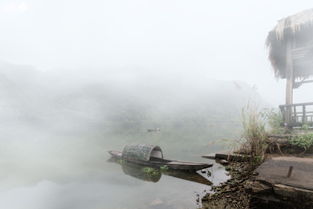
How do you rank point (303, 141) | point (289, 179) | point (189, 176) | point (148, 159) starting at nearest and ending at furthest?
point (289, 179) → point (303, 141) → point (189, 176) → point (148, 159)

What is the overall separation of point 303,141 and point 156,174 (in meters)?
5.40

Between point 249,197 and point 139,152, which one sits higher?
point 249,197

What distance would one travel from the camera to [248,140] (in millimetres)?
3832

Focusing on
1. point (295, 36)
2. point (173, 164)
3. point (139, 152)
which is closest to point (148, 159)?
point (139, 152)

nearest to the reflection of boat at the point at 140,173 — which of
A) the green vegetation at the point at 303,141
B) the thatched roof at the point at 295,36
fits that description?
the green vegetation at the point at 303,141

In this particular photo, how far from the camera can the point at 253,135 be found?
375 centimetres

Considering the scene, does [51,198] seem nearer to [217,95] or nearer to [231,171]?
[231,171]

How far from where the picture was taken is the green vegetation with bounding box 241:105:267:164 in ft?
11.9

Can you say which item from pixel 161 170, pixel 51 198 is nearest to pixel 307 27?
pixel 161 170

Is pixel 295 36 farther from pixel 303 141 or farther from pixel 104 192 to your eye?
Answer: pixel 104 192

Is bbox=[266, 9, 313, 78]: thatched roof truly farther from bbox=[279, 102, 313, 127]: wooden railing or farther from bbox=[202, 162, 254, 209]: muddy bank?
bbox=[202, 162, 254, 209]: muddy bank

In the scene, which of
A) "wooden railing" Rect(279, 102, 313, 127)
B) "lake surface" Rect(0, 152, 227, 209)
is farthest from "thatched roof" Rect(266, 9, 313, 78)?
"lake surface" Rect(0, 152, 227, 209)

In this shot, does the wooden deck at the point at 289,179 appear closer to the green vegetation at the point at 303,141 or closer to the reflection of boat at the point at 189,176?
the green vegetation at the point at 303,141

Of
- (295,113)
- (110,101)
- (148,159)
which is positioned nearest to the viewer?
(295,113)
